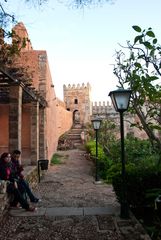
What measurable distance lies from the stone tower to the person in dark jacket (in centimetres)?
3239

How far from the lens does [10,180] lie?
697cm

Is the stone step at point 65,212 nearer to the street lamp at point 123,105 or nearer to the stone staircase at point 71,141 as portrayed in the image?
the street lamp at point 123,105

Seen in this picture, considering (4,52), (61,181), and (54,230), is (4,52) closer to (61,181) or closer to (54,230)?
(54,230)

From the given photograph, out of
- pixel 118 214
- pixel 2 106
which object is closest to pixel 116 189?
pixel 118 214

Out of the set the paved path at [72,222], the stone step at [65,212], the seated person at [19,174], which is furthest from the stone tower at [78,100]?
the stone step at [65,212]

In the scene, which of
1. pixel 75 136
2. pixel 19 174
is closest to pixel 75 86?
pixel 75 136

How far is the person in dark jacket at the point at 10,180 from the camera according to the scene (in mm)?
6658

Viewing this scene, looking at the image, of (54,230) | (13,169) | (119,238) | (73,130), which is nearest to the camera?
(119,238)

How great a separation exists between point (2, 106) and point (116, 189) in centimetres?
908

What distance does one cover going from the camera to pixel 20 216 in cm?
623

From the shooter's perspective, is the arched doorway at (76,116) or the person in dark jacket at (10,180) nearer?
the person in dark jacket at (10,180)

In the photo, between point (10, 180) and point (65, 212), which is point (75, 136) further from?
point (65, 212)

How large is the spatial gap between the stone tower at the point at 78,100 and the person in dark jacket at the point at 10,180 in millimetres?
32389

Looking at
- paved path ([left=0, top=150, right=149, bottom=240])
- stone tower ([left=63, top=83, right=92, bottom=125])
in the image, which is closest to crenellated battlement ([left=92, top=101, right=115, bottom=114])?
stone tower ([left=63, top=83, right=92, bottom=125])
